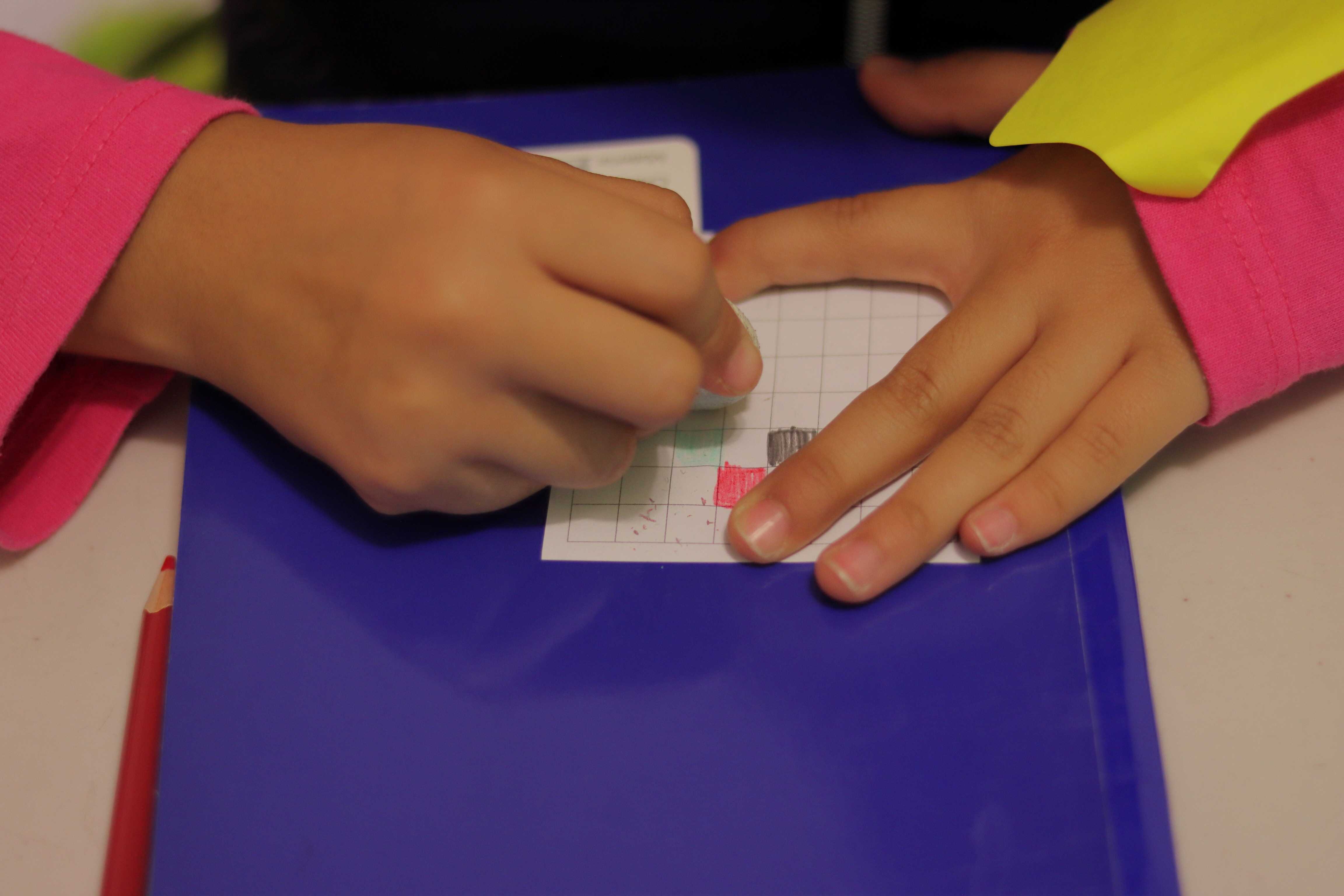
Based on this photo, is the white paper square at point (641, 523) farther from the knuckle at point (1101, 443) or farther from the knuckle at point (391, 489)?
the knuckle at point (1101, 443)

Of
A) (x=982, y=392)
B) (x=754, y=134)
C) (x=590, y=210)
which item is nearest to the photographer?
(x=590, y=210)

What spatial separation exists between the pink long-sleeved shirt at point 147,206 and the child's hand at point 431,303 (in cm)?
2

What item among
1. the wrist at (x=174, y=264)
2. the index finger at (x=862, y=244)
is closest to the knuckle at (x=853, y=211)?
the index finger at (x=862, y=244)

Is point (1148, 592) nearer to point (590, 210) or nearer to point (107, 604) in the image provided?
point (590, 210)

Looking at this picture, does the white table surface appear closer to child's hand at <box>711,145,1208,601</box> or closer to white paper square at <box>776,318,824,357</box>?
child's hand at <box>711,145,1208,601</box>

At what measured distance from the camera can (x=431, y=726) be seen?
474mm

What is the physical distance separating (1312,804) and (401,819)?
1.34 ft

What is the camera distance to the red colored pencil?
1.56ft

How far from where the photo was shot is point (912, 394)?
1.68ft

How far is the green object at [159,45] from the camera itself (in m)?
0.92

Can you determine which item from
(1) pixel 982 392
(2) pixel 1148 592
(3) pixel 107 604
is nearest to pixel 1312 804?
(2) pixel 1148 592

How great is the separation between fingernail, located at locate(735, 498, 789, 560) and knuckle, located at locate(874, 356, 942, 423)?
0.08 meters

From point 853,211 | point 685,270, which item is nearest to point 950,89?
point 853,211

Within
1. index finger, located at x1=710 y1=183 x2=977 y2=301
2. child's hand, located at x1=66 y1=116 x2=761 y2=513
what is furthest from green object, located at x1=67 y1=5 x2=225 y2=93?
index finger, located at x1=710 y1=183 x2=977 y2=301
